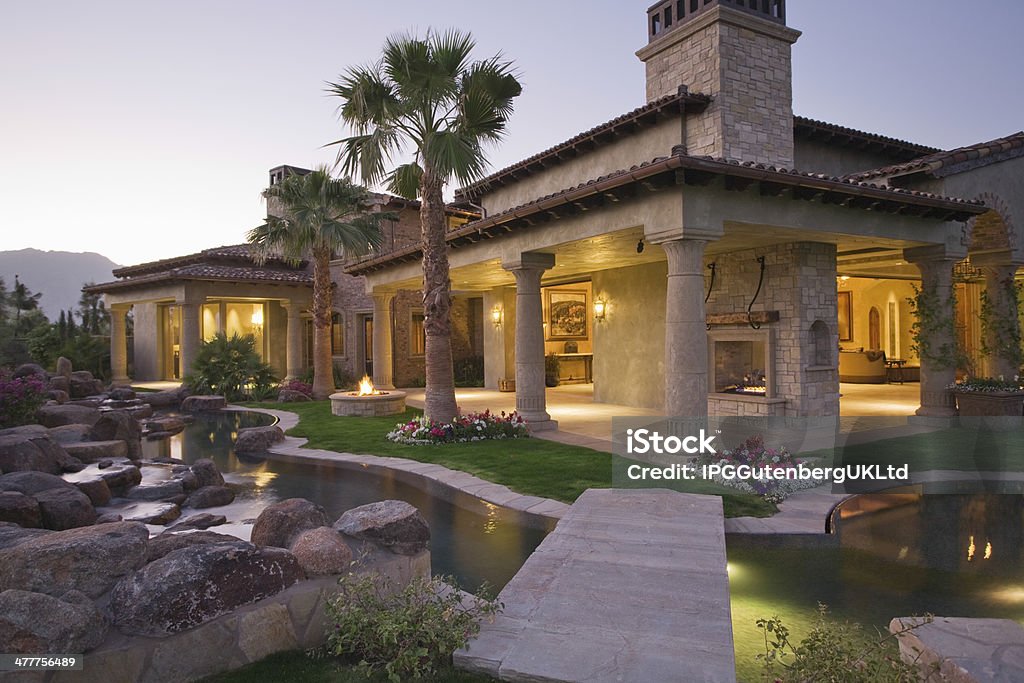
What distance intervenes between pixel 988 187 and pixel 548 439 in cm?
1035

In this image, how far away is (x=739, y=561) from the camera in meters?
5.35

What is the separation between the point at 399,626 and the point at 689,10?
1440cm

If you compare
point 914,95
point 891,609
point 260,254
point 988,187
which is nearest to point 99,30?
point 260,254

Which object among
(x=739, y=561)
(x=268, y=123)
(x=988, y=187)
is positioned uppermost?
(x=268, y=123)

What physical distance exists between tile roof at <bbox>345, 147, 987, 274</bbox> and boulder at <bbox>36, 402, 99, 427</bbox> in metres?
9.10

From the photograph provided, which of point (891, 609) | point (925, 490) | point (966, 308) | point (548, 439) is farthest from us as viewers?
point (966, 308)

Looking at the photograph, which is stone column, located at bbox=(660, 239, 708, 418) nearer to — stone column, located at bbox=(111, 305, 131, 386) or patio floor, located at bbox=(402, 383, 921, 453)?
patio floor, located at bbox=(402, 383, 921, 453)

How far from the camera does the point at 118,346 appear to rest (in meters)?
26.1

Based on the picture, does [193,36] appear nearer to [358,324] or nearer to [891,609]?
[358,324]

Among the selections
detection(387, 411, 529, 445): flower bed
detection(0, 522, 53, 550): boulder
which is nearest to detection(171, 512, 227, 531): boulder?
detection(0, 522, 53, 550): boulder

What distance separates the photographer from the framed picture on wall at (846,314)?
21.6 m

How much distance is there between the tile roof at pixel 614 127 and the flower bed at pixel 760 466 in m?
6.68

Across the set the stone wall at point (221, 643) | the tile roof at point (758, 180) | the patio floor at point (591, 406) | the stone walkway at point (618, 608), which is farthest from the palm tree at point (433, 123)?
the stone wall at point (221, 643)

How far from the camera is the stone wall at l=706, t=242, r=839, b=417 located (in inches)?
431
